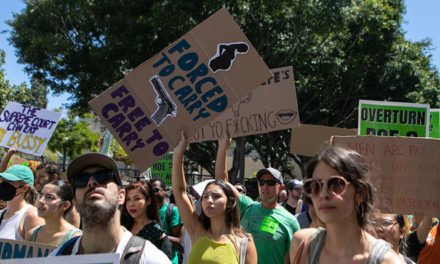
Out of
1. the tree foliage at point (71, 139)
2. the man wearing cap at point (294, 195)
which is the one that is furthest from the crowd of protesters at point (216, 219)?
the tree foliage at point (71, 139)

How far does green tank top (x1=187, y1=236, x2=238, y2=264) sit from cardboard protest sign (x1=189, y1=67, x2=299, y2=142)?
1.58 meters

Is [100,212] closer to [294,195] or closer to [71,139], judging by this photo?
[294,195]

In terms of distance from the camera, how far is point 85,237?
2.72 meters

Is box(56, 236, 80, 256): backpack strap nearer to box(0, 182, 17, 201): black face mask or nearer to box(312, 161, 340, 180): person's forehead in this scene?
box(312, 161, 340, 180): person's forehead

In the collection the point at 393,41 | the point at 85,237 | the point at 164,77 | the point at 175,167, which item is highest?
the point at 393,41

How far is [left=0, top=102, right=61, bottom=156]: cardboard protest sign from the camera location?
8297 mm

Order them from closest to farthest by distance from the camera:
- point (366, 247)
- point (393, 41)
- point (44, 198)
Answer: point (366, 247) → point (44, 198) → point (393, 41)

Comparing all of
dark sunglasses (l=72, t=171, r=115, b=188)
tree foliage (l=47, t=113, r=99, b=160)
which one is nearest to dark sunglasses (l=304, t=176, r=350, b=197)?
dark sunglasses (l=72, t=171, r=115, b=188)

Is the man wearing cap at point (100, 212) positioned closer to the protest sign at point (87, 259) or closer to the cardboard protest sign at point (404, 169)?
the protest sign at point (87, 259)

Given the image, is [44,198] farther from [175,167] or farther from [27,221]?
[175,167]

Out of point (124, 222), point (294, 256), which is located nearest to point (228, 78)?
point (124, 222)

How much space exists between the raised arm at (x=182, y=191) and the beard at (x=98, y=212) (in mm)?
1327

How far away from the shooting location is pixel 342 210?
2480mm

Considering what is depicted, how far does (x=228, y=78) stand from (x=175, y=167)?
766 mm
